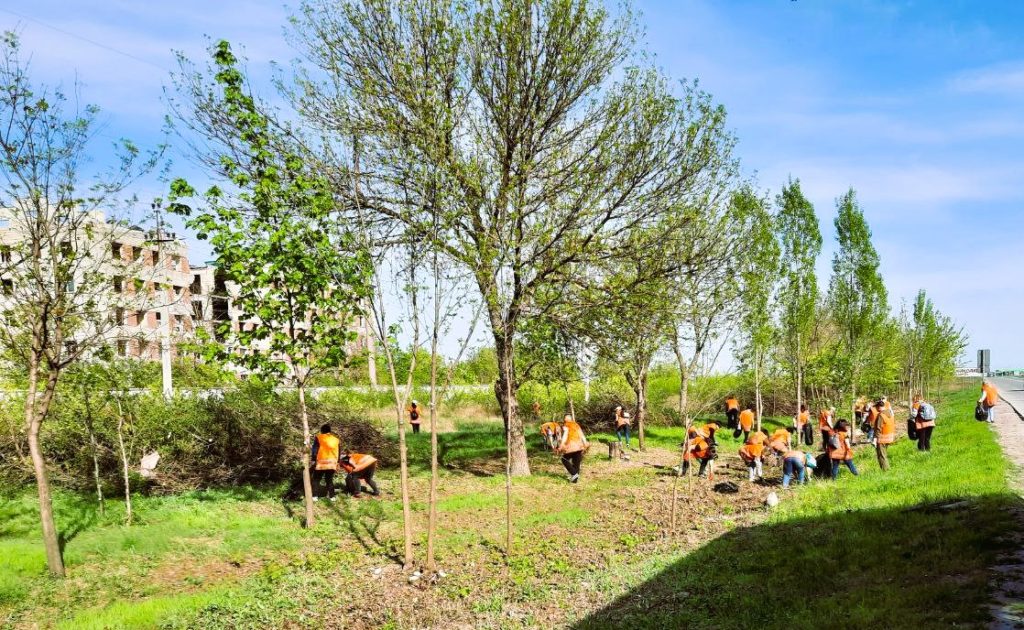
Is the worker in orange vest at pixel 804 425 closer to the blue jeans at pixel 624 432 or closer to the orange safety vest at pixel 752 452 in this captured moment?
the blue jeans at pixel 624 432

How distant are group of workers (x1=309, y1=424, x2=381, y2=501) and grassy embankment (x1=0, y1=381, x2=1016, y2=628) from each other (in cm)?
61

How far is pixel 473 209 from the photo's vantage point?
509 inches

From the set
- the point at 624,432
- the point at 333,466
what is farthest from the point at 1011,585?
the point at 624,432

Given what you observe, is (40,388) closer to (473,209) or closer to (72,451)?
(72,451)

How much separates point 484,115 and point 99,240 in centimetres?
787

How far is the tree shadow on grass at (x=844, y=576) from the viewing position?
6242mm

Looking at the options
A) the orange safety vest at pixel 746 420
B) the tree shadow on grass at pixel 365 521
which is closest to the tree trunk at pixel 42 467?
the tree shadow on grass at pixel 365 521

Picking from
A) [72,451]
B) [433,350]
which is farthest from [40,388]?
[433,350]

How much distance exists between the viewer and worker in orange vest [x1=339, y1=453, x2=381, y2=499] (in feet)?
44.4

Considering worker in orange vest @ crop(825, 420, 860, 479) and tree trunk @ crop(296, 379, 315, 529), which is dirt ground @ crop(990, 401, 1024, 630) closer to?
worker in orange vest @ crop(825, 420, 860, 479)

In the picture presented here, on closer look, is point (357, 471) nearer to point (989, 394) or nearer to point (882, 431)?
point (882, 431)

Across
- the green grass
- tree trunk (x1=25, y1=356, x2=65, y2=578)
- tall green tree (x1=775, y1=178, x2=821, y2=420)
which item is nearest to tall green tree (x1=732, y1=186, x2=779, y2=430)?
tall green tree (x1=775, y1=178, x2=821, y2=420)

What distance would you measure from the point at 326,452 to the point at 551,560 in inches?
218

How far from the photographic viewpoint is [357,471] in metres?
13.5
